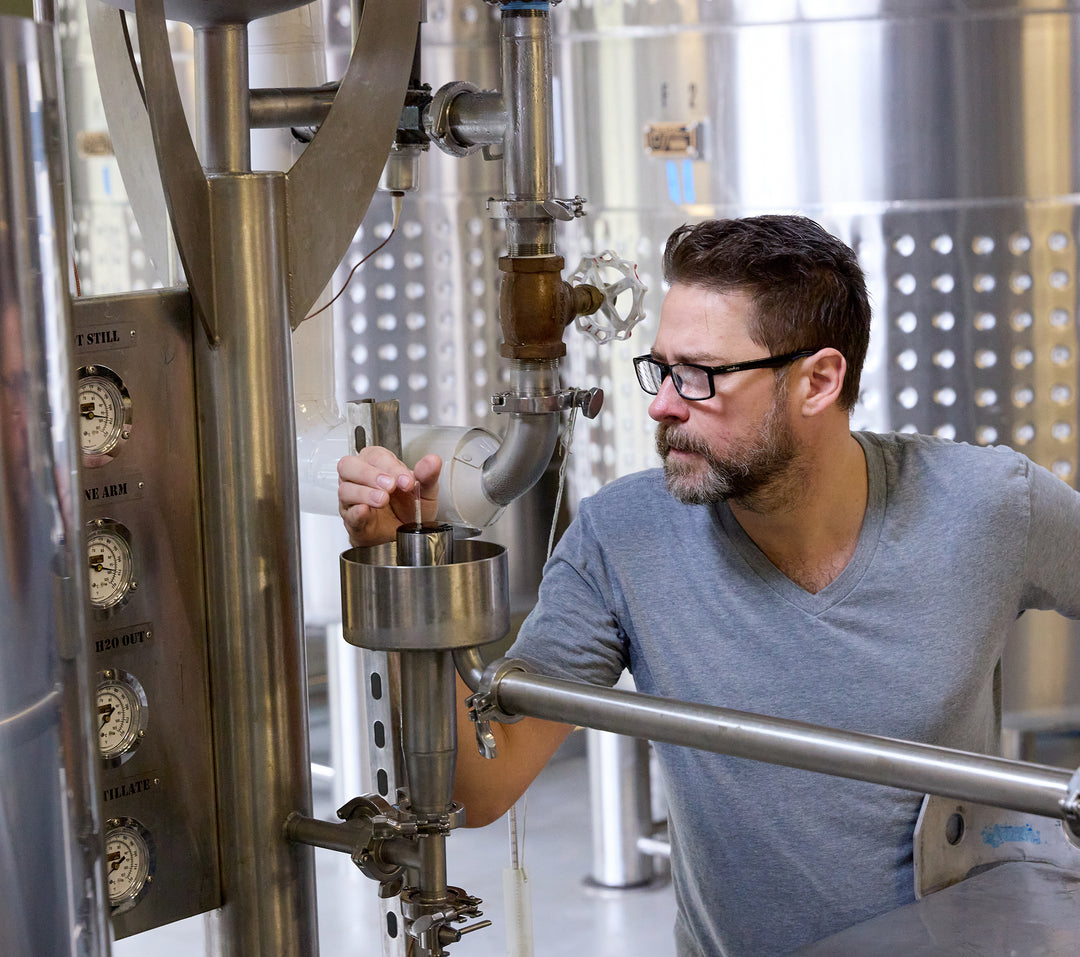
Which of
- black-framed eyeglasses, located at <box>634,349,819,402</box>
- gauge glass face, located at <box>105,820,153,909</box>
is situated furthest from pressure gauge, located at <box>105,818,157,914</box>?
black-framed eyeglasses, located at <box>634,349,819,402</box>

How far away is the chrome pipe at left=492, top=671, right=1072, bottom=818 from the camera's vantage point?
0.65 meters

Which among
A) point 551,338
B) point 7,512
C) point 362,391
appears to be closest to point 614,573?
point 551,338

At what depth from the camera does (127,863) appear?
34.7 inches

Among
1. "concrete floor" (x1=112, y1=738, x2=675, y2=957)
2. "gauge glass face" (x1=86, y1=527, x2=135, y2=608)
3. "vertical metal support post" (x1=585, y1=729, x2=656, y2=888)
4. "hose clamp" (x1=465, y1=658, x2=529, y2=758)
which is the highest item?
"gauge glass face" (x1=86, y1=527, x2=135, y2=608)

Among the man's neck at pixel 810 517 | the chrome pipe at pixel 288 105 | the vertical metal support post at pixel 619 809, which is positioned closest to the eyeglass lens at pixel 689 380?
the man's neck at pixel 810 517

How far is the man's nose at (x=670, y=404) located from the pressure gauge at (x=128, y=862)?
0.58m

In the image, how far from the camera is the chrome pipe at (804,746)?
647mm

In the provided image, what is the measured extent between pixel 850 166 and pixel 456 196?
0.67m

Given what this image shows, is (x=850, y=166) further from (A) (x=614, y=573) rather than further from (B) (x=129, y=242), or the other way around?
(B) (x=129, y=242)

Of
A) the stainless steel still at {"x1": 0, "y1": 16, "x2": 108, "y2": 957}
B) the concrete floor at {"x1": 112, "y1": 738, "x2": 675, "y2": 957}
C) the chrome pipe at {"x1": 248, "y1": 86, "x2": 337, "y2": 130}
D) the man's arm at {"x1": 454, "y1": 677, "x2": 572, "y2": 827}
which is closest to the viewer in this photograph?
the stainless steel still at {"x1": 0, "y1": 16, "x2": 108, "y2": 957}

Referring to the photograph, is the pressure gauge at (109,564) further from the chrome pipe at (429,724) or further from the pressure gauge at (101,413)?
the chrome pipe at (429,724)

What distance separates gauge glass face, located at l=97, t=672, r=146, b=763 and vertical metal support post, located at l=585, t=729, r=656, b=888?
1.47 m

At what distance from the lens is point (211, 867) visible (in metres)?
0.92

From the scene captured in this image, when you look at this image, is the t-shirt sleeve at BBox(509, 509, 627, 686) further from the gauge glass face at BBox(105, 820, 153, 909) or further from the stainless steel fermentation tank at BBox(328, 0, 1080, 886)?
the stainless steel fermentation tank at BBox(328, 0, 1080, 886)
